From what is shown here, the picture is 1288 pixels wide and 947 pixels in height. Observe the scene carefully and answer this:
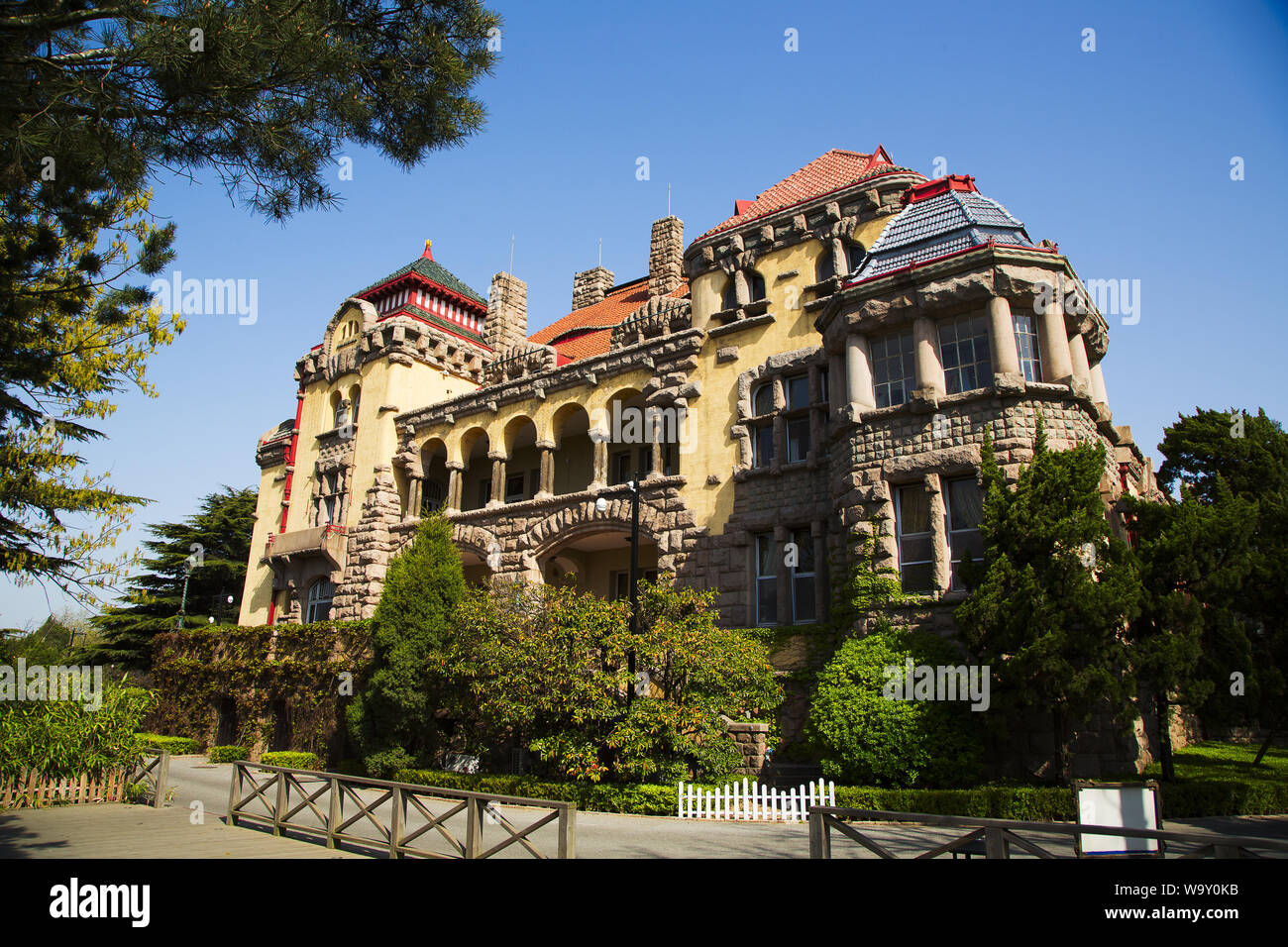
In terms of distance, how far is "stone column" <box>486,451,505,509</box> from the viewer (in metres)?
26.4

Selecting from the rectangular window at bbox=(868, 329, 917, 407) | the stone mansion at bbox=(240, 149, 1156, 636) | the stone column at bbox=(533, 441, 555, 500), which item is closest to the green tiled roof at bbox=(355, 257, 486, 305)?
the stone mansion at bbox=(240, 149, 1156, 636)

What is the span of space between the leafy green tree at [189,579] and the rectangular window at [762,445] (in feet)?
101

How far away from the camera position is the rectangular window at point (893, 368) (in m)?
17.0

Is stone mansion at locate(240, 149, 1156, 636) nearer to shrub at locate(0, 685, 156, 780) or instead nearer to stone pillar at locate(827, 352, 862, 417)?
stone pillar at locate(827, 352, 862, 417)

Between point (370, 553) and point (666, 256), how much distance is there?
14.2 metres

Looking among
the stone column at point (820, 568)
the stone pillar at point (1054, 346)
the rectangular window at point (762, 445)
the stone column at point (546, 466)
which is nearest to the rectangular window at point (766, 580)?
the stone column at point (820, 568)

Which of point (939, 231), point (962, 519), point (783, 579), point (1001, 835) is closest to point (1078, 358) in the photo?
point (939, 231)

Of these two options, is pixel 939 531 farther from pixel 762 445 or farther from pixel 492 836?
pixel 492 836

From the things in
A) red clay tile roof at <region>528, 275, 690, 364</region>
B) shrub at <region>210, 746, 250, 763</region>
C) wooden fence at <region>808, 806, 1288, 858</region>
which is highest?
red clay tile roof at <region>528, 275, 690, 364</region>

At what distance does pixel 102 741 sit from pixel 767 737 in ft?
43.3

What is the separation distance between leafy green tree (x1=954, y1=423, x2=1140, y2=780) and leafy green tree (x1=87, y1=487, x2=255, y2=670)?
37211 millimetres

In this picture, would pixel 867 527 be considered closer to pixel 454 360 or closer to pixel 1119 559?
pixel 1119 559

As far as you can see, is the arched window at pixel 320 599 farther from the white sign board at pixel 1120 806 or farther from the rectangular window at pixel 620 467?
the white sign board at pixel 1120 806

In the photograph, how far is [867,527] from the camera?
16.3m
